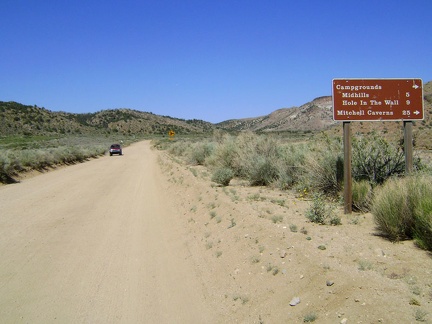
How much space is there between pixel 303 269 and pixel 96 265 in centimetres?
424

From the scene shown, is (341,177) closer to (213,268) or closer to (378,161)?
(378,161)

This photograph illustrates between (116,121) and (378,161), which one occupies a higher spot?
(116,121)

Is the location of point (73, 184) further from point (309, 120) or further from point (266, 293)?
point (309, 120)

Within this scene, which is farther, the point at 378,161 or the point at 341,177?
the point at 341,177

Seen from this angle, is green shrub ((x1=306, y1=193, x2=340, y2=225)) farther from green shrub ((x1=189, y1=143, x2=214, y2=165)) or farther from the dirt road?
green shrub ((x1=189, y1=143, x2=214, y2=165))

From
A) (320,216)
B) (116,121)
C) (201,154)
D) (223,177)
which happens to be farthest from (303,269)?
(116,121)

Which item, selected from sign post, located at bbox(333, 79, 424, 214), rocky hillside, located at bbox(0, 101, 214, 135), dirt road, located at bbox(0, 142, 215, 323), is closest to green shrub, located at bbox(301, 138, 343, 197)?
sign post, located at bbox(333, 79, 424, 214)

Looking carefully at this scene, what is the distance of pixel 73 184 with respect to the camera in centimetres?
2044

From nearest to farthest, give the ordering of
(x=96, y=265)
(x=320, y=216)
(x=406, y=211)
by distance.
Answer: (x=406, y=211)
(x=96, y=265)
(x=320, y=216)

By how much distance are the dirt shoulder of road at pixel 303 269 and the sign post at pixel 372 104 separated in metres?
1.60

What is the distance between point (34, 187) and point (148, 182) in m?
5.45

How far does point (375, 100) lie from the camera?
29.7ft

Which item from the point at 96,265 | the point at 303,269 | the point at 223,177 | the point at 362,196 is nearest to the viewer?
the point at 303,269

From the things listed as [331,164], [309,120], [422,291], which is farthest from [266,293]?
[309,120]
